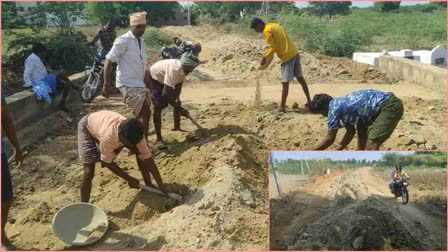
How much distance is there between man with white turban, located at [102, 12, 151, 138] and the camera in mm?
5738

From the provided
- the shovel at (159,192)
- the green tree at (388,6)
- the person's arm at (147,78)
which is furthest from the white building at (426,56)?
the green tree at (388,6)

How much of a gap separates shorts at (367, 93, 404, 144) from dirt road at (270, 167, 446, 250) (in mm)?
925

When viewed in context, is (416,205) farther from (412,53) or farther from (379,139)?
(412,53)

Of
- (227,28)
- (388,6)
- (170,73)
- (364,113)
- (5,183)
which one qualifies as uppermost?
(388,6)

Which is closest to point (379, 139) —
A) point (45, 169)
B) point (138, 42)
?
point (138, 42)

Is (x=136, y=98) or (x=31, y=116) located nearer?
(x=136, y=98)

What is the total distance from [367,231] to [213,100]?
687 cm

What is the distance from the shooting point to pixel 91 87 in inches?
383

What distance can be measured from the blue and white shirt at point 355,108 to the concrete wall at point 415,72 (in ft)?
19.8

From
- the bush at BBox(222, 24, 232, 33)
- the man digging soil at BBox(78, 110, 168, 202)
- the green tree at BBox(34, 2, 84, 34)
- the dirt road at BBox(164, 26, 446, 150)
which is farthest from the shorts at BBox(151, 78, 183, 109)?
the bush at BBox(222, 24, 232, 33)

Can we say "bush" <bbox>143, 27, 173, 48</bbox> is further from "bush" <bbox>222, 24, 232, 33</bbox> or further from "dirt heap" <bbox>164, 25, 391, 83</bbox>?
"bush" <bbox>222, 24, 232, 33</bbox>

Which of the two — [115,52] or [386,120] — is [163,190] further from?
[386,120]

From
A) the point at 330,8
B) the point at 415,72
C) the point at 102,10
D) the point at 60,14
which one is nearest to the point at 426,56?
the point at 415,72

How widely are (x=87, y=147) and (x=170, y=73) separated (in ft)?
5.50
